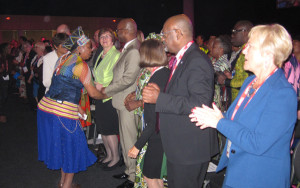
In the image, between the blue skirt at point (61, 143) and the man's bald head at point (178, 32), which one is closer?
the man's bald head at point (178, 32)

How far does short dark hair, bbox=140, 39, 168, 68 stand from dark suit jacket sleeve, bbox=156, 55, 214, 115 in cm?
50

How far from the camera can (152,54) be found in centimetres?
229

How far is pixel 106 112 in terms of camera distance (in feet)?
11.9

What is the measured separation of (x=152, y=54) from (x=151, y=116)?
0.53 m

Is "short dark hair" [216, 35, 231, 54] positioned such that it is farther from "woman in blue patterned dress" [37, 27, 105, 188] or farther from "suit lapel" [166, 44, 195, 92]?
"suit lapel" [166, 44, 195, 92]

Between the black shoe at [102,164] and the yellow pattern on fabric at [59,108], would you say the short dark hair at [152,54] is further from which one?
the black shoe at [102,164]

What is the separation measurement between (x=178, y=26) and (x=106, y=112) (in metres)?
1.98

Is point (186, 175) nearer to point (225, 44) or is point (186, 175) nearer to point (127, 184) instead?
point (127, 184)

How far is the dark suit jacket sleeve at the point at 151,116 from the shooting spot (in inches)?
85.0

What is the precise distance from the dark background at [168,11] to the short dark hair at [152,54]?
1077cm

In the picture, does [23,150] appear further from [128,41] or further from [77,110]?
[128,41]

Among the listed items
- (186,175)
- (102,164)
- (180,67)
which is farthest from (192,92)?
(102,164)

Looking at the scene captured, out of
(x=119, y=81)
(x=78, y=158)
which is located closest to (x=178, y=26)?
(x=119, y=81)

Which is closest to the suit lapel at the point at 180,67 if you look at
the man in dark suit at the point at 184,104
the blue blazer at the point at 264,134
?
the man in dark suit at the point at 184,104
